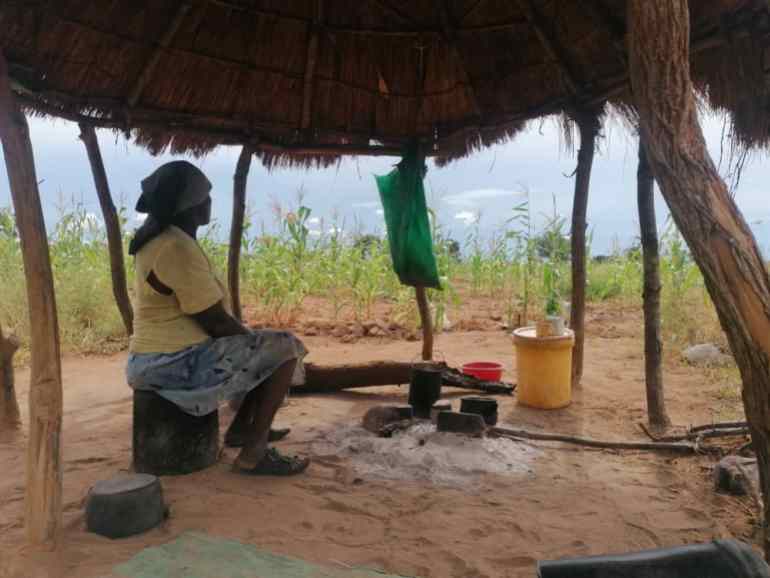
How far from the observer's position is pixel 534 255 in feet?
23.3

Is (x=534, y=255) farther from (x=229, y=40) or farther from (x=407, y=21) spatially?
(x=229, y=40)

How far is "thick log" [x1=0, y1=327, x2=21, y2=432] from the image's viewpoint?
11.5ft

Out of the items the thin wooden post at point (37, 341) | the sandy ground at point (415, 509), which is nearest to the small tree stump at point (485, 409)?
the sandy ground at point (415, 509)

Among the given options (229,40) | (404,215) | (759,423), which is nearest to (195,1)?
(229,40)

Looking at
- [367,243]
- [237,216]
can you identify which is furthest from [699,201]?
[367,243]

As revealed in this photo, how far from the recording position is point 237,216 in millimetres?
4680

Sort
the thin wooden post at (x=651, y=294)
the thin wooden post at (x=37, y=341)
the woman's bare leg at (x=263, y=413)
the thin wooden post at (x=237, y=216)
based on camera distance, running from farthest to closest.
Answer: the thin wooden post at (x=237, y=216), the thin wooden post at (x=651, y=294), the woman's bare leg at (x=263, y=413), the thin wooden post at (x=37, y=341)

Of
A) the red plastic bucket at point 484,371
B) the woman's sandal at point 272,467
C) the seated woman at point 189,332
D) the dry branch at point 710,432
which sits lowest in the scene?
the woman's sandal at point 272,467

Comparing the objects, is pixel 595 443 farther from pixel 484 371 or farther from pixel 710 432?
pixel 484 371

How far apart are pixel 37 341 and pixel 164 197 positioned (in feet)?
2.78

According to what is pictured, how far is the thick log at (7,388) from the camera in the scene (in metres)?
3.50

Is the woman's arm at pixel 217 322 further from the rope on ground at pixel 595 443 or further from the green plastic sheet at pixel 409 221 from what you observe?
the green plastic sheet at pixel 409 221

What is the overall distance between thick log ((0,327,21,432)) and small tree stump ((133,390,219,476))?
1238mm

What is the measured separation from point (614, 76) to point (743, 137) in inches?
34.6
